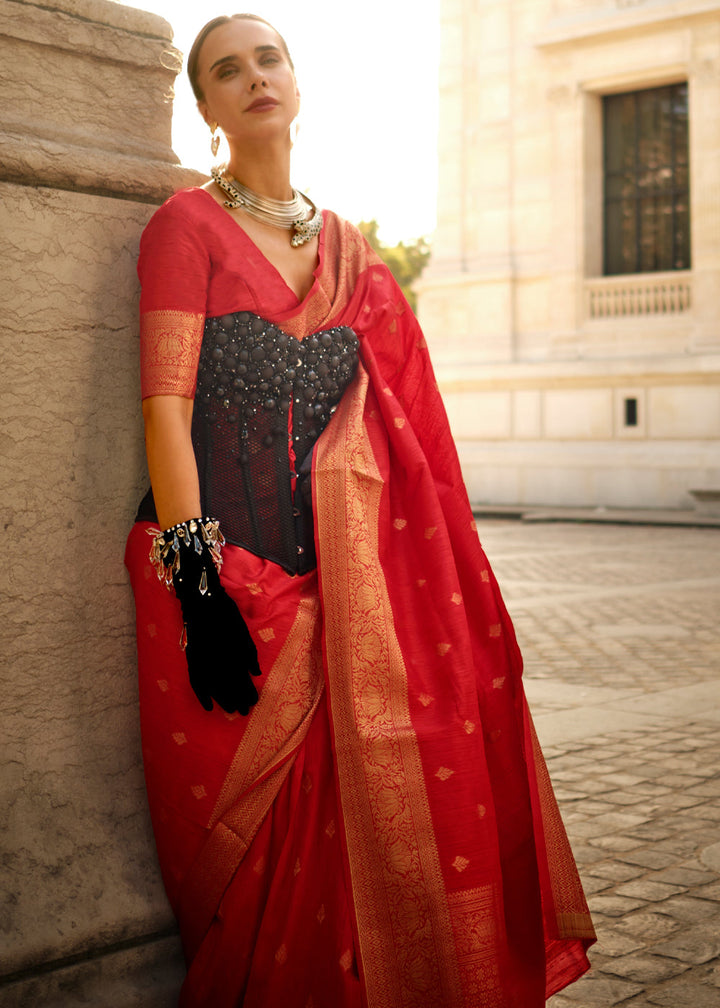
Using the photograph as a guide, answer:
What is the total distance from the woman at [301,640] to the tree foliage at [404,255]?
150 ft

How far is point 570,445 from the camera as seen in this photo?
18.7 meters

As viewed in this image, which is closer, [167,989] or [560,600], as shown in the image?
[167,989]

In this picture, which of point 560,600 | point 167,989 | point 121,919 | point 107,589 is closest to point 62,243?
point 107,589

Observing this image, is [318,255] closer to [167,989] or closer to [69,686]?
[69,686]

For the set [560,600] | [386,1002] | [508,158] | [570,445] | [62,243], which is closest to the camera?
[386,1002]

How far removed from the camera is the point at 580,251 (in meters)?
19.0

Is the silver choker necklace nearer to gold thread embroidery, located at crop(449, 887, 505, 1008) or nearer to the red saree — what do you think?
the red saree

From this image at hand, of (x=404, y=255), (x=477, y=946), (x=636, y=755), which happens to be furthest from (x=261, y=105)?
(x=404, y=255)

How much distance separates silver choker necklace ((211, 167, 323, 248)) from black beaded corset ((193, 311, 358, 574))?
230 mm

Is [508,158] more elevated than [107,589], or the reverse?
[508,158]

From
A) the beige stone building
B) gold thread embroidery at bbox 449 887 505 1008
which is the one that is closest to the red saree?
gold thread embroidery at bbox 449 887 505 1008

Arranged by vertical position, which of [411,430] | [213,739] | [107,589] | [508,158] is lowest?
[213,739]

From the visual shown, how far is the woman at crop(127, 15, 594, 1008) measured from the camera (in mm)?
2264

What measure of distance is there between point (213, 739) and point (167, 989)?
58 centimetres
